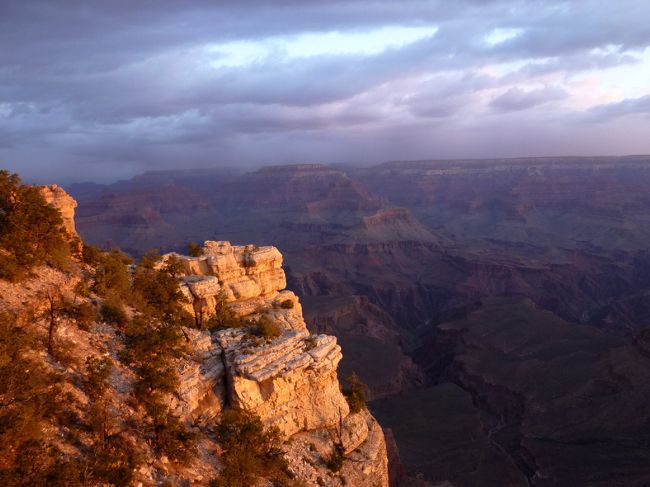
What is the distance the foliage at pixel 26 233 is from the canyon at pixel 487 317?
33.0 meters

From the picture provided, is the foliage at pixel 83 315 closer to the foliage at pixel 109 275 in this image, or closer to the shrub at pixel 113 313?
the shrub at pixel 113 313

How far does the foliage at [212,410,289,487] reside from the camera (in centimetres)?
1617

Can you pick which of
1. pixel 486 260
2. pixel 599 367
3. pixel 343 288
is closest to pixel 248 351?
pixel 599 367

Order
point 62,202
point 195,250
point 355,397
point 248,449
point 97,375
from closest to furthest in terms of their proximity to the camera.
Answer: point 97,375 < point 248,449 < point 355,397 < point 62,202 < point 195,250

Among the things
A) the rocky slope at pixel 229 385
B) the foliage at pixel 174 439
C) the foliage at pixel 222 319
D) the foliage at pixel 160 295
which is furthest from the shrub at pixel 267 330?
the foliage at pixel 174 439

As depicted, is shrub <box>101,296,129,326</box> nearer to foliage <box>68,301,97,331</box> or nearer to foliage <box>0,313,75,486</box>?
foliage <box>68,301,97,331</box>

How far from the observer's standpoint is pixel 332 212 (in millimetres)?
194750

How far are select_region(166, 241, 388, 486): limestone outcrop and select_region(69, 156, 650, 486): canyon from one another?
2161 cm

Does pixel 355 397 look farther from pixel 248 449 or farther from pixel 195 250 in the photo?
pixel 195 250

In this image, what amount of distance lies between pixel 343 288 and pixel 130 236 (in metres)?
88.7

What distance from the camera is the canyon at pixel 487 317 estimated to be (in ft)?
143

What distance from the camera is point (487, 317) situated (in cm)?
7950

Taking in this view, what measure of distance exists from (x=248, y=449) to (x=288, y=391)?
11.2 feet

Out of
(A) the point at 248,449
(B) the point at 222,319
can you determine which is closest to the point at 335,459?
(A) the point at 248,449
